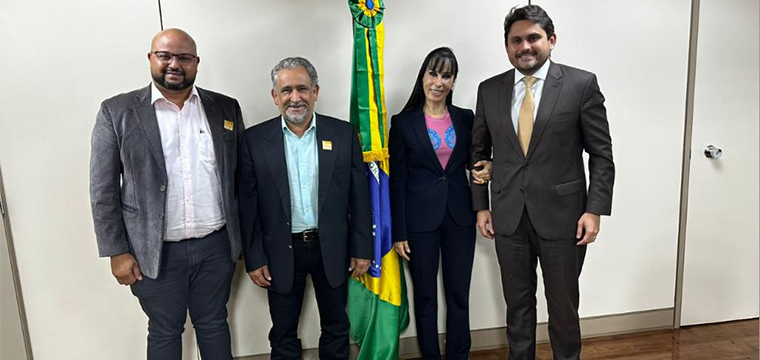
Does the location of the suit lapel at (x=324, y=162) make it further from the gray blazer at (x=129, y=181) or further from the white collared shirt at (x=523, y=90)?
the white collared shirt at (x=523, y=90)

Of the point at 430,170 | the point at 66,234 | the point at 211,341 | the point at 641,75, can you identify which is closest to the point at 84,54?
the point at 66,234

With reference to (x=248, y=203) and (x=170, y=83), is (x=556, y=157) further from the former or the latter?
(x=170, y=83)

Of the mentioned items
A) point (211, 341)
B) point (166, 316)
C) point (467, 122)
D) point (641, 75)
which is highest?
point (641, 75)

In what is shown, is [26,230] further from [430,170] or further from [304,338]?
[430,170]

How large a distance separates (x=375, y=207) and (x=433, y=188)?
292 millimetres

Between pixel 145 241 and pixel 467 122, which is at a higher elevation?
pixel 467 122

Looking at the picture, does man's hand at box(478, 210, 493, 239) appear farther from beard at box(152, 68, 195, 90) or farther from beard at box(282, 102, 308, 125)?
beard at box(152, 68, 195, 90)

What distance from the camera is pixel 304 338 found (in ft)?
9.84

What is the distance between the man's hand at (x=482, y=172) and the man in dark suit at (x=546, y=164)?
0.07 metres

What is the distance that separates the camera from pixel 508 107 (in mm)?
2434

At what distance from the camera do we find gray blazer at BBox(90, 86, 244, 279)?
2.18 meters

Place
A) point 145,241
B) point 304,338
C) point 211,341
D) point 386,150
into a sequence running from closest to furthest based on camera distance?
point 145,241 < point 211,341 < point 386,150 < point 304,338

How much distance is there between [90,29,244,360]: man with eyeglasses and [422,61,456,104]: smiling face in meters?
0.91

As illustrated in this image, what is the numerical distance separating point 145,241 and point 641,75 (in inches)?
106
